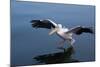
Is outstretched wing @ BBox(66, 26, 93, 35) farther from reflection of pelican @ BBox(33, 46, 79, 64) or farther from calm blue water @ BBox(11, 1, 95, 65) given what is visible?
reflection of pelican @ BBox(33, 46, 79, 64)

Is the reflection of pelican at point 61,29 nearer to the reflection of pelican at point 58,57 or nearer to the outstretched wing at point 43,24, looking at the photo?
the outstretched wing at point 43,24

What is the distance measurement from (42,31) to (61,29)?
0.74 feet

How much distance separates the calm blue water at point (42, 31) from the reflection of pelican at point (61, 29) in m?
0.04

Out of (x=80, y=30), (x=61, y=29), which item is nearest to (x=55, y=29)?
(x=61, y=29)

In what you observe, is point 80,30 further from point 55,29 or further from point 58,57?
point 58,57

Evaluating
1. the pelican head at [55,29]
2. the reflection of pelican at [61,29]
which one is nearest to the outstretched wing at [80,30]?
the reflection of pelican at [61,29]

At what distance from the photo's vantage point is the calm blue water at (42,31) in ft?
6.88

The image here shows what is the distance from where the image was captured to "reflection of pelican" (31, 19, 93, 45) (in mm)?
2181

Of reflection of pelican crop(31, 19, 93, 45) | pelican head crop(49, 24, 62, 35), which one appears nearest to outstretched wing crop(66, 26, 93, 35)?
reflection of pelican crop(31, 19, 93, 45)

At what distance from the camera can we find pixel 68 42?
2289 mm
